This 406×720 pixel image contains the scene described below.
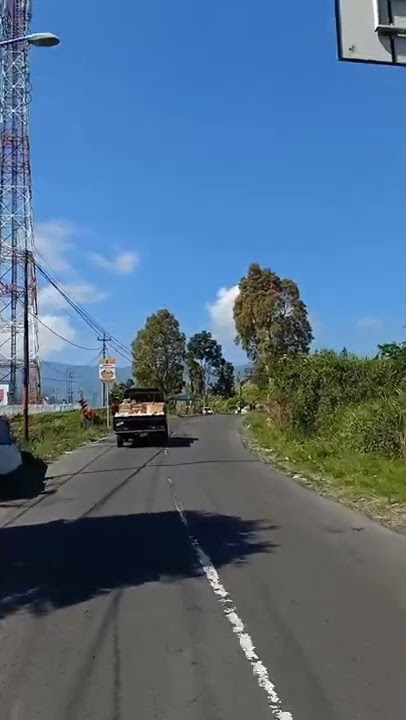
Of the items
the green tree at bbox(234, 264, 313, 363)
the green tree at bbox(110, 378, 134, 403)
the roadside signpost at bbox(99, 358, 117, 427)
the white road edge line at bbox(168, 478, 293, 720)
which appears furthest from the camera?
the green tree at bbox(234, 264, 313, 363)

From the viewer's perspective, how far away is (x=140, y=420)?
2756 centimetres

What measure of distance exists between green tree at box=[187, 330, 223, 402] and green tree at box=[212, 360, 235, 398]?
1.41 metres

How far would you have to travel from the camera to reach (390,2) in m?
4.47

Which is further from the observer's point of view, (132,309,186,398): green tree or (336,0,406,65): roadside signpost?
(132,309,186,398): green tree

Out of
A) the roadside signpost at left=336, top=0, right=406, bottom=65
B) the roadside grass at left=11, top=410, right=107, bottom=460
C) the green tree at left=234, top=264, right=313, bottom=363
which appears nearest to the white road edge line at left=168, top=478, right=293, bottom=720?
the roadside signpost at left=336, top=0, right=406, bottom=65

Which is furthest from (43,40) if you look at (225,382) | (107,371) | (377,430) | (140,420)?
(225,382)

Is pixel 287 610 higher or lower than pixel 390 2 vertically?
lower

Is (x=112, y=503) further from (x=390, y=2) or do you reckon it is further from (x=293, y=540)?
(x=390, y=2)

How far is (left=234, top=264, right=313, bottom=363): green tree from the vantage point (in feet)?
159

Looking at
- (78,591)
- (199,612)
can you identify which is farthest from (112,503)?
(199,612)

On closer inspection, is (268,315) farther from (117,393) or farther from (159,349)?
(159,349)

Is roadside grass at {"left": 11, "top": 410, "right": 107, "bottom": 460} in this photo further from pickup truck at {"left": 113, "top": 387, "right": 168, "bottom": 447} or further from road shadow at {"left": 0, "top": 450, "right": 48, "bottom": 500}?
road shadow at {"left": 0, "top": 450, "right": 48, "bottom": 500}

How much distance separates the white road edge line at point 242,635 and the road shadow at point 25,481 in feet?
20.1

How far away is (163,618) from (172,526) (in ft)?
14.0
